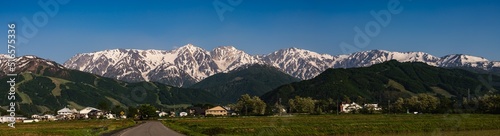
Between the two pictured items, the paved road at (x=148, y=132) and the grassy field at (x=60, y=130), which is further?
the grassy field at (x=60, y=130)

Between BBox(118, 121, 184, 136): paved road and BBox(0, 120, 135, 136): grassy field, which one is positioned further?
BBox(0, 120, 135, 136): grassy field

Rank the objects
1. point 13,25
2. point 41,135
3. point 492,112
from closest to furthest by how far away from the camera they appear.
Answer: point 13,25 → point 41,135 → point 492,112

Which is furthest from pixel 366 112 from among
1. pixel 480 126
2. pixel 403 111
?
pixel 480 126

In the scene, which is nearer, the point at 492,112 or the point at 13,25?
the point at 13,25

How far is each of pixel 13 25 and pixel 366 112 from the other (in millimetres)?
151141

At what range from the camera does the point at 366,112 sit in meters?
191

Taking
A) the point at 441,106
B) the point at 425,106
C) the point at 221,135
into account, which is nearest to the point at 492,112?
the point at 441,106

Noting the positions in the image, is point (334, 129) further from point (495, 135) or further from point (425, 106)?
point (425, 106)

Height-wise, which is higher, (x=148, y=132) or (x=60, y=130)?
(x=148, y=132)

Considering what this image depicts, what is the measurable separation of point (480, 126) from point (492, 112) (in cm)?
8783

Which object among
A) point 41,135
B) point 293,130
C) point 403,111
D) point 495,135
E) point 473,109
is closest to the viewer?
point 495,135

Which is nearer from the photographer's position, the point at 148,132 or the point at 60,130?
the point at 148,132

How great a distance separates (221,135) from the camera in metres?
61.1

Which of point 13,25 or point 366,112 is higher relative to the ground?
point 13,25
